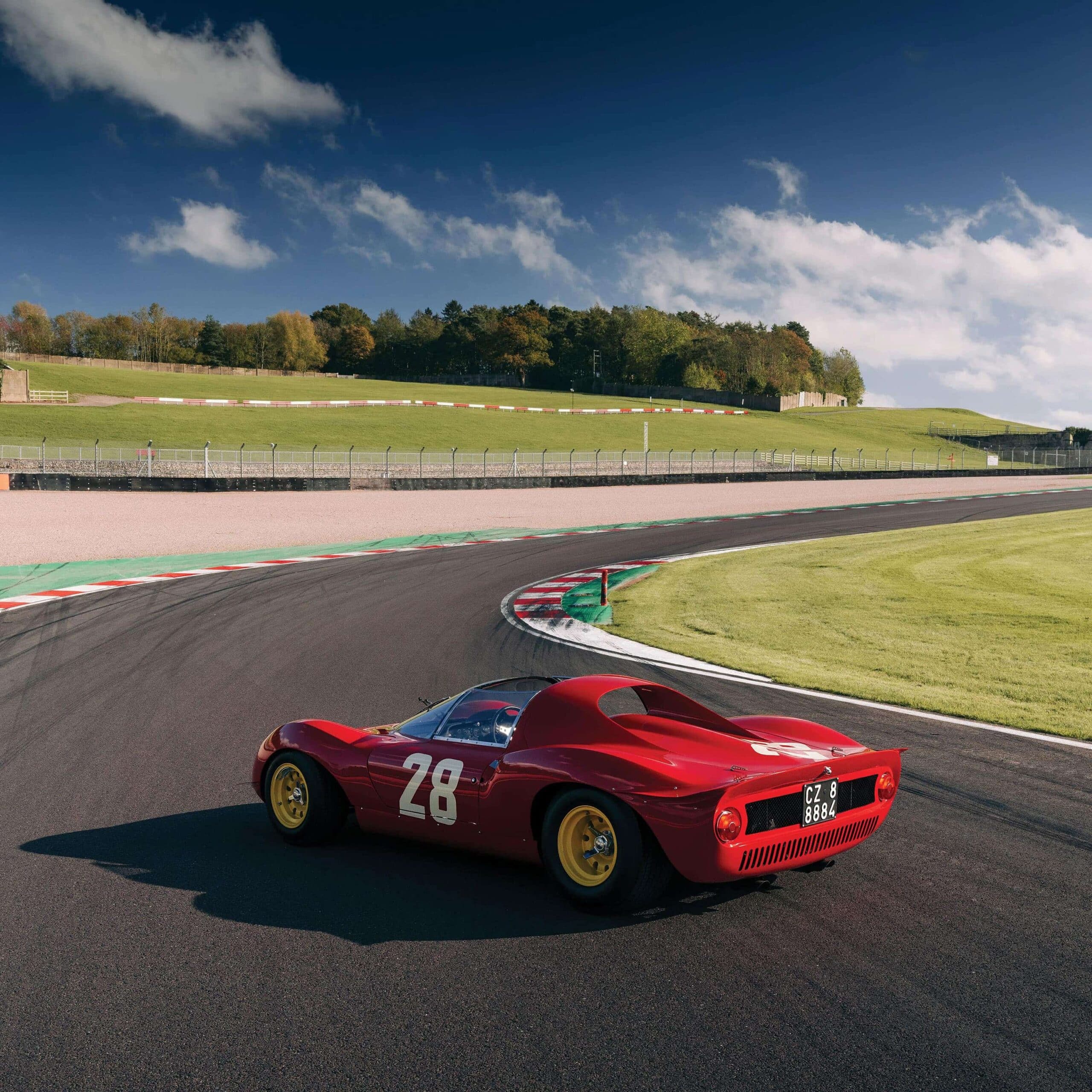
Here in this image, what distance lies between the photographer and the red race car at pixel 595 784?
4.61 m

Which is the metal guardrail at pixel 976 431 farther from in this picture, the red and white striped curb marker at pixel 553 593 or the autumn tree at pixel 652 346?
the red and white striped curb marker at pixel 553 593

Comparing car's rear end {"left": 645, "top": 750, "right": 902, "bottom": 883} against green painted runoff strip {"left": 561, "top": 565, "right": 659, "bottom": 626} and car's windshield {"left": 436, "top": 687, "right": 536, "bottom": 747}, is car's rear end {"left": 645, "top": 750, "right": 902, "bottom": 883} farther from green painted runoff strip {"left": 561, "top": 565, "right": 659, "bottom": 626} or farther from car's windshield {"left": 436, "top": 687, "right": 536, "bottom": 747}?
green painted runoff strip {"left": 561, "top": 565, "right": 659, "bottom": 626}

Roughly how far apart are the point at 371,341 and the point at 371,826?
177 m

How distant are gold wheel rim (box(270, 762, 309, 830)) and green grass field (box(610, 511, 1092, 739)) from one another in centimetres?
478

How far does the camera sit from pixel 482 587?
59.9ft

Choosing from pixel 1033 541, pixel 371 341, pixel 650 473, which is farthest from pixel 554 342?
pixel 1033 541

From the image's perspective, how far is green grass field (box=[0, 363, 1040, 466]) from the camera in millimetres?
70438

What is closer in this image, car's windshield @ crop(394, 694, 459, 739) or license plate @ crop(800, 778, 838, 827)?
license plate @ crop(800, 778, 838, 827)

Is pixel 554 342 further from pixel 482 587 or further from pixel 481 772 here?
pixel 481 772

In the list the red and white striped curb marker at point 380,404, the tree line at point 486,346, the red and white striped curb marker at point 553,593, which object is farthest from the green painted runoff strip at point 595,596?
the tree line at point 486,346

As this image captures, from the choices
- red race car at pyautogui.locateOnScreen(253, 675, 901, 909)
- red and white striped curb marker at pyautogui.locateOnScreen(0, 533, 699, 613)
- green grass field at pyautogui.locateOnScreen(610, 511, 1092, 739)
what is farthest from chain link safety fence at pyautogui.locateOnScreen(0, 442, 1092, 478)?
red race car at pyautogui.locateOnScreen(253, 675, 901, 909)

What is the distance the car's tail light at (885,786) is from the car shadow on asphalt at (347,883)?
2.59 ft

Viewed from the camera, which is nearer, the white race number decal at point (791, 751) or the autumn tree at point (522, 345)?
the white race number decal at point (791, 751)

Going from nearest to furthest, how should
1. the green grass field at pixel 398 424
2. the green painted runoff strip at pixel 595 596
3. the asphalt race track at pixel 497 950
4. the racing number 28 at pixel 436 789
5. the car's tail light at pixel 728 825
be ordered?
the asphalt race track at pixel 497 950 < the car's tail light at pixel 728 825 < the racing number 28 at pixel 436 789 < the green painted runoff strip at pixel 595 596 < the green grass field at pixel 398 424
